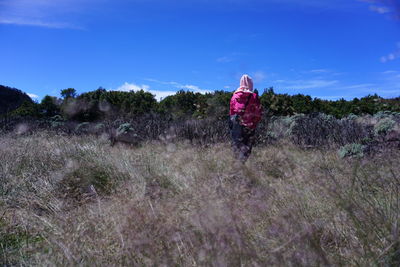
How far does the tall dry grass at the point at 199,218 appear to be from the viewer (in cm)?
180

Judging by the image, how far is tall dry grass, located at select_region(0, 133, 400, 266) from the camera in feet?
5.91

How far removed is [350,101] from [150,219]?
1425 centimetres

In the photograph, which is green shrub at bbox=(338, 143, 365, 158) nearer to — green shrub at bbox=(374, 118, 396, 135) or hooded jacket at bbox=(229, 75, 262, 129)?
hooded jacket at bbox=(229, 75, 262, 129)

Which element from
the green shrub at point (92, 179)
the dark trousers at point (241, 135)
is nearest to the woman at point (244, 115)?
the dark trousers at point (241, 135)

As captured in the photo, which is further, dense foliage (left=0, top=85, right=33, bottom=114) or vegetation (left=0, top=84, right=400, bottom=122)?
dense foliage (left=0, top=85, right=33, bottom=114)

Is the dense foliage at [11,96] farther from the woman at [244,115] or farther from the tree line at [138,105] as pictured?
the woman at [244,115]

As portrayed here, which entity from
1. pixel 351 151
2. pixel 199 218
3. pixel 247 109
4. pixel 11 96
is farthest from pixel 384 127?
pixel 11 96

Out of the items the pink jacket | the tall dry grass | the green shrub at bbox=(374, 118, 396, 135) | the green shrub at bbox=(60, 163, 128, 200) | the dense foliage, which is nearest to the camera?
the tall dry grass

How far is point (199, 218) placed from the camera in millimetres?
1851

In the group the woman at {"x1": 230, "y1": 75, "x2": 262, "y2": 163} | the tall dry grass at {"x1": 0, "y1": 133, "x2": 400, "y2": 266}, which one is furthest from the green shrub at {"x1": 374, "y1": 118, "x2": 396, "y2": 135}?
the tall dry grass at {"x1": 0, "y1": 133, "x2": 400, "y2": 266}

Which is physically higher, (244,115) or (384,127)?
(244,115)

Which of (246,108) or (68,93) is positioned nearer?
(246,108)

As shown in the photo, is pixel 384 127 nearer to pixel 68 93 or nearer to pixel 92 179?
pixel 92 179

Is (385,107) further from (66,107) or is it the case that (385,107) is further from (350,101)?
(66,107)
